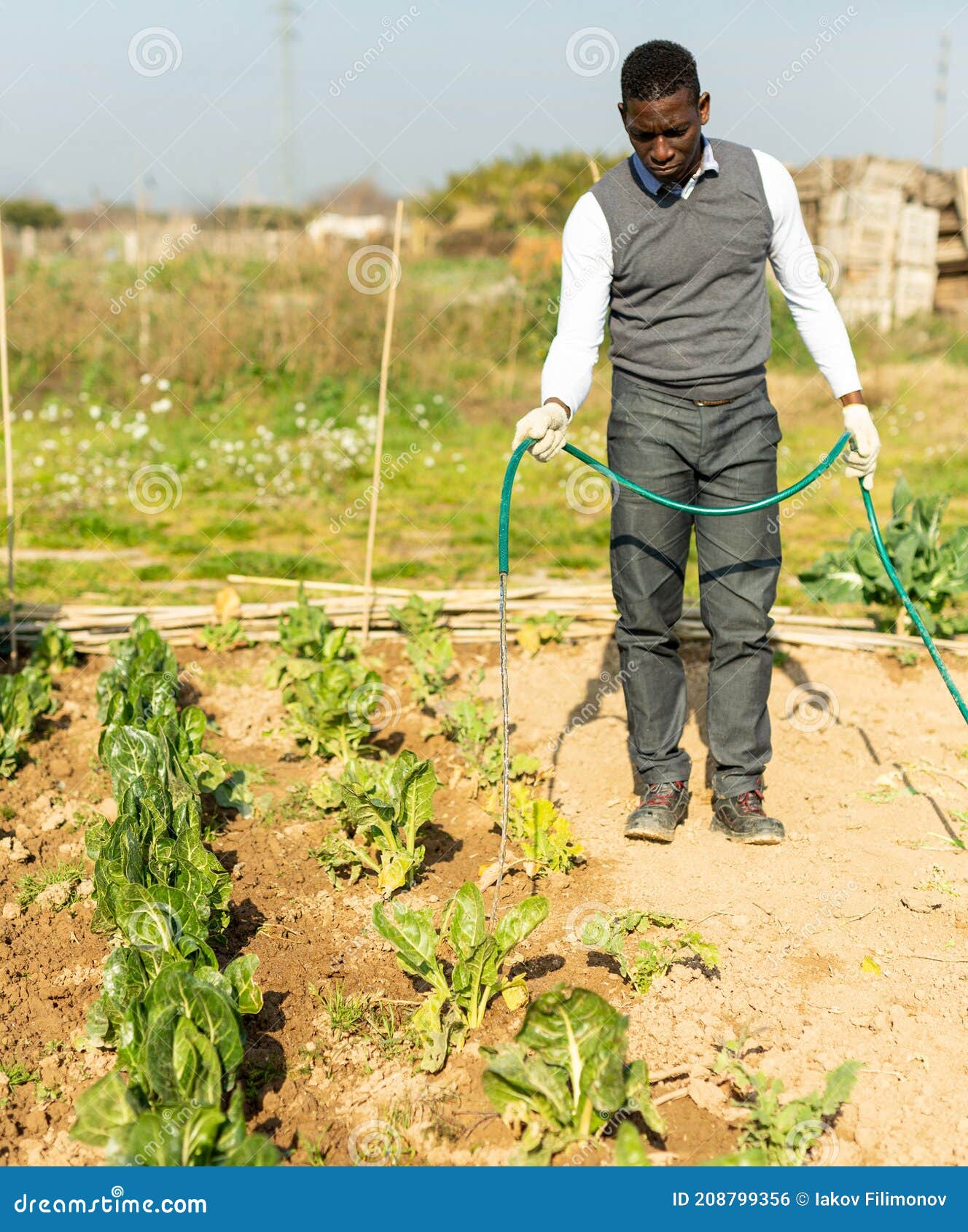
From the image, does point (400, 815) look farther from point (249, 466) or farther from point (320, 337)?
point (320, 337)

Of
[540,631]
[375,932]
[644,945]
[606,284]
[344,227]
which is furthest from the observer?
[344,227]

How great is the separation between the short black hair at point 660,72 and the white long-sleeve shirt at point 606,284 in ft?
0.62

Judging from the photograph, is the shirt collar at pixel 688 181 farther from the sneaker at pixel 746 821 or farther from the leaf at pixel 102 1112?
the leaf at pixel 102 1112

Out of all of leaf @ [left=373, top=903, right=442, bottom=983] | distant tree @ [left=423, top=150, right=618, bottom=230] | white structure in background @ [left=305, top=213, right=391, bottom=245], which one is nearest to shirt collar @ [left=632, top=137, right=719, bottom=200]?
leaf @ [left=373, top=903, right=442, bottom=983]

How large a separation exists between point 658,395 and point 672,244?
36cm

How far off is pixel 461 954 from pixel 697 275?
1663 millimetres

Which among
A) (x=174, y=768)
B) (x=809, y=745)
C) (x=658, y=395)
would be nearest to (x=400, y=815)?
(x=174, y=768)

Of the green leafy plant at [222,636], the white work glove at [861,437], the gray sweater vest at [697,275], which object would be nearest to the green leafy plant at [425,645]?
the green leafy plant at [222,636]

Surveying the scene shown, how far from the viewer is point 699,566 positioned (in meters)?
3.03

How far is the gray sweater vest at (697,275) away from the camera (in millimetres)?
2797

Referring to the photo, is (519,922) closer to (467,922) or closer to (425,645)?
(467,922)

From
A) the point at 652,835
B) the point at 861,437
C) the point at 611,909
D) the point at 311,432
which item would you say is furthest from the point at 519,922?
the point at 311,432

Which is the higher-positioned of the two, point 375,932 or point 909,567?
point 909,567

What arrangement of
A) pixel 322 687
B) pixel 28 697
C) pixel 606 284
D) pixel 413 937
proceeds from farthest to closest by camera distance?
1. pixel 28 697
2. pixel 322 687
3. pixel 606 284
4. pixel 413 937
